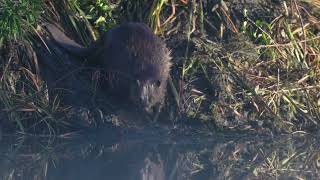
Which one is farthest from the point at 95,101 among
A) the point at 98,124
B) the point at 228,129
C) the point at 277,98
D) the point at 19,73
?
the point at 277,98

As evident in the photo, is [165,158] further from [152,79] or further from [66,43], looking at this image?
[66,43]

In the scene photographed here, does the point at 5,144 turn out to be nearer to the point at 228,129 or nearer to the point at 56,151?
the point at 56,151

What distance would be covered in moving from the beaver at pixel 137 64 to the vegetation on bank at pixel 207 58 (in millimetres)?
227

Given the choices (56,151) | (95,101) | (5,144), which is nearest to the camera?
(56,151)

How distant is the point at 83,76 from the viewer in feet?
19.4

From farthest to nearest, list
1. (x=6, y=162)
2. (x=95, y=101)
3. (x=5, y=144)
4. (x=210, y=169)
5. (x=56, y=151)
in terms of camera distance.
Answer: (x=95, y=101) < (x=5, y=144) < (x=56, y=151) < (x=6, y=162) < (x=210, y=169)

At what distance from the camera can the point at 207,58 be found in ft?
19.6

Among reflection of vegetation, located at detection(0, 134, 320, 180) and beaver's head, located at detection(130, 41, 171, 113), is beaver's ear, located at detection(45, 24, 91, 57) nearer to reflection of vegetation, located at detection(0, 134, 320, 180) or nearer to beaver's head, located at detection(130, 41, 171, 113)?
beaver's head, located at detection(130, 41, 171, 113)

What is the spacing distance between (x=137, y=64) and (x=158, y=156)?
116cm

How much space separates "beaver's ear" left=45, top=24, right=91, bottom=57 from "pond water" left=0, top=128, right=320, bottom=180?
653 mm

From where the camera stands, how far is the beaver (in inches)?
222

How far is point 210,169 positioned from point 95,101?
66.4 inches

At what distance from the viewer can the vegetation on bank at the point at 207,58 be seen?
225 inches

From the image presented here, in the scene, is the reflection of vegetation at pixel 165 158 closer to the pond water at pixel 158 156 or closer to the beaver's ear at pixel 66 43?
the pond water at pixel 158 156
